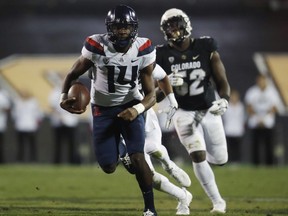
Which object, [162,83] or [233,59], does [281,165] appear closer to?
[233,59]

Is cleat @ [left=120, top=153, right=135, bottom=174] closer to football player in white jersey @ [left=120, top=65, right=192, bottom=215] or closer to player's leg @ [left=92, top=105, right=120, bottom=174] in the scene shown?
player's leg @ [left=92, top=105, right=120, bottom=174]

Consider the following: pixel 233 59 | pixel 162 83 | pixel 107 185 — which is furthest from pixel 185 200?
pixel 233 59

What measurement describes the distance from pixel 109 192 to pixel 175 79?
270 cm

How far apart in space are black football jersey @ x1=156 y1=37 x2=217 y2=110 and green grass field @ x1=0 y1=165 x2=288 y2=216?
107 centimetres

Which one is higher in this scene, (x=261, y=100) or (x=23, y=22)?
(x=23, y=22)

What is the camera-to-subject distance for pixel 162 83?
24.0 ft

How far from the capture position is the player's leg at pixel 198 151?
7.71 meters

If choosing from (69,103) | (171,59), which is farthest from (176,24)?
(69,103)

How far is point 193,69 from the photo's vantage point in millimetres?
7934

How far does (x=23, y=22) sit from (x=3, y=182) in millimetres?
5243

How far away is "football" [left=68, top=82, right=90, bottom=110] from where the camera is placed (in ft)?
22.1

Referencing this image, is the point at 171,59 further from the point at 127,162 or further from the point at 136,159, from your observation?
→ the point at 136,159

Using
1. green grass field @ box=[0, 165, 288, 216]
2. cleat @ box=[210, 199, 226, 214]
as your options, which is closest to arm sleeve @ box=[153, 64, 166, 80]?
green grass field @ box=[0, 165, 288, 216]

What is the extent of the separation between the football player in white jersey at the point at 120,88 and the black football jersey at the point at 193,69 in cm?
119
